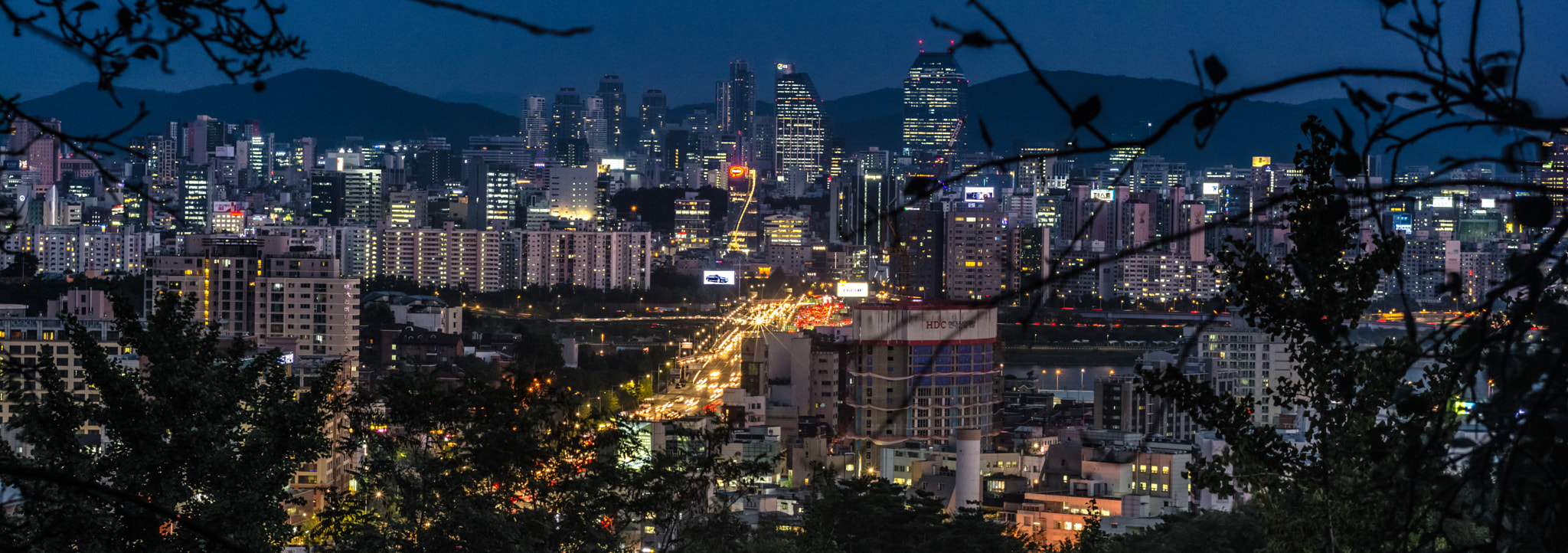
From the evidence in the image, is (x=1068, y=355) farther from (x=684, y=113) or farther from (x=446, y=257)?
(x=684, y=113)

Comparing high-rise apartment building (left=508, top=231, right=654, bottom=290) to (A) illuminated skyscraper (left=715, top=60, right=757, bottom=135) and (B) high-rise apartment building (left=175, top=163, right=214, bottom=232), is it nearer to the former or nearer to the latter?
(B) high-rise apartment building (left=175, top=163, right=214, bottom=232)

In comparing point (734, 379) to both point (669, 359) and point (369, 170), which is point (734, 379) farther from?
point (369, 170)

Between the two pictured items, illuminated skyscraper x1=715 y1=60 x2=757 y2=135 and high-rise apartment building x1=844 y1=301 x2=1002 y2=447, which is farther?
illuminated skyscraper x1=715 y1=60 x2=757 y2=135

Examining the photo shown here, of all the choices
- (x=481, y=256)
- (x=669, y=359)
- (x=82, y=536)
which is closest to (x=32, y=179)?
(x=481, y=256)

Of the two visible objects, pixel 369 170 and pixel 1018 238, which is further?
pixel 369 170

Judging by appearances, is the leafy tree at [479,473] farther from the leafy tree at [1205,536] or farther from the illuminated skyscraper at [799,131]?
the illuminated skyscraper at [799,131]

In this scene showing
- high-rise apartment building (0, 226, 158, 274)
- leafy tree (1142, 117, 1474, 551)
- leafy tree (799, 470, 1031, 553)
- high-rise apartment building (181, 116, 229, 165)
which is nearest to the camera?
leafy tree (1142, 117, 1474, 551)

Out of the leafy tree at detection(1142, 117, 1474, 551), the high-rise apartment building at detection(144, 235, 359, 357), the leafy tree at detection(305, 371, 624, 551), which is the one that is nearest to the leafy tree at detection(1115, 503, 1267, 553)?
Answer: the leafy tree at detection(305, 371, 624, 551)
